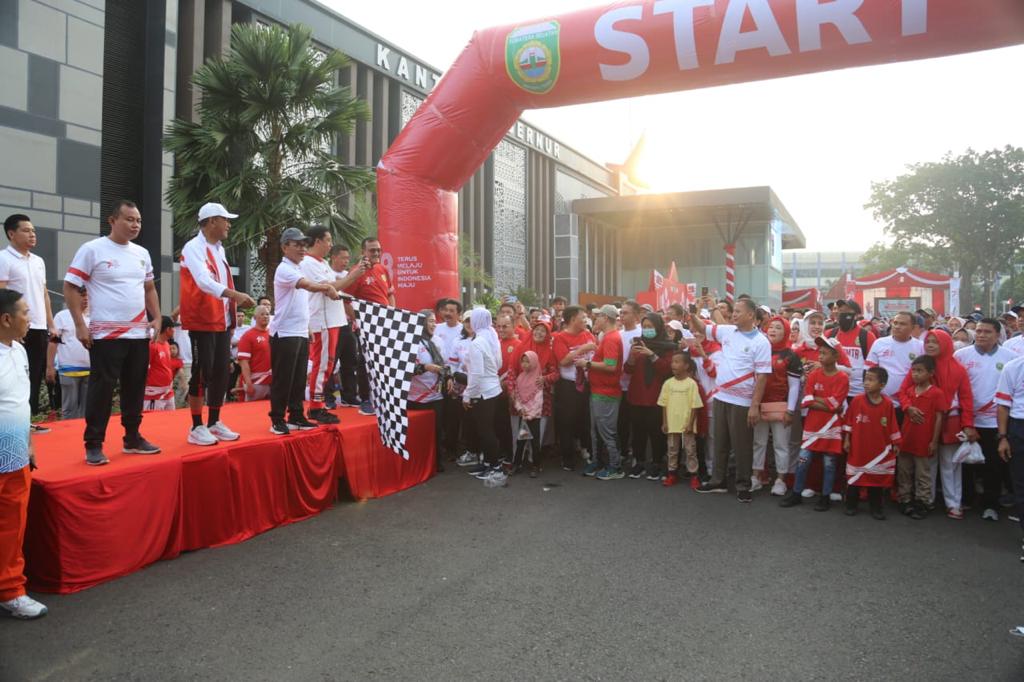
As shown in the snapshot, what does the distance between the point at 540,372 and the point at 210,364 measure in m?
3.52

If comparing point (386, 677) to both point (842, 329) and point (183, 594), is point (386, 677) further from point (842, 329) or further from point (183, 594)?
point (842, 329)

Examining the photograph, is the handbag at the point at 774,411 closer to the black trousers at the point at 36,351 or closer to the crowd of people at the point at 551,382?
the crowd of people at the point at 551,382

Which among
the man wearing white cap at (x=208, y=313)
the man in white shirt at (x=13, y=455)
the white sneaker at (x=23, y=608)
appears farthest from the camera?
the man wearing white cap at (x=208, y=313)

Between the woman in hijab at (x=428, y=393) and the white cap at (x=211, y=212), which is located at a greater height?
the white cap at (x=211, y=212)

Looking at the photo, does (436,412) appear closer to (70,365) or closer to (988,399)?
(70,365)

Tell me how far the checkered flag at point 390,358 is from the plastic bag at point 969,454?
470cm

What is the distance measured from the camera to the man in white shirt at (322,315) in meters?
5.74

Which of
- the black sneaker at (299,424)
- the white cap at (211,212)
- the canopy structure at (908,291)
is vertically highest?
the canopy structure at (908,291)

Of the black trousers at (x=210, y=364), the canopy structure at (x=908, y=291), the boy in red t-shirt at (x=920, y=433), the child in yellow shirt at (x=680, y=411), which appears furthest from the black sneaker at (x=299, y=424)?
the canopy structure at (x=908, y=291)

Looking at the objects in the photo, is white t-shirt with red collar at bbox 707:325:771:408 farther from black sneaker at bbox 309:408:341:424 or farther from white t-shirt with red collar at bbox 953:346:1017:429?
black sneaker at bbox 309:408:341:424

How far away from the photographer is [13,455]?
128 inches

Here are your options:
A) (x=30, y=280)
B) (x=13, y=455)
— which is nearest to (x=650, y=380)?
(x=13, y=455)

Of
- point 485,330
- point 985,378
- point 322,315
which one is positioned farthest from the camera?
point 485,330

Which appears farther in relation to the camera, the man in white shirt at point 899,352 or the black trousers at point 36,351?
the man in white shirt at point 899,352
